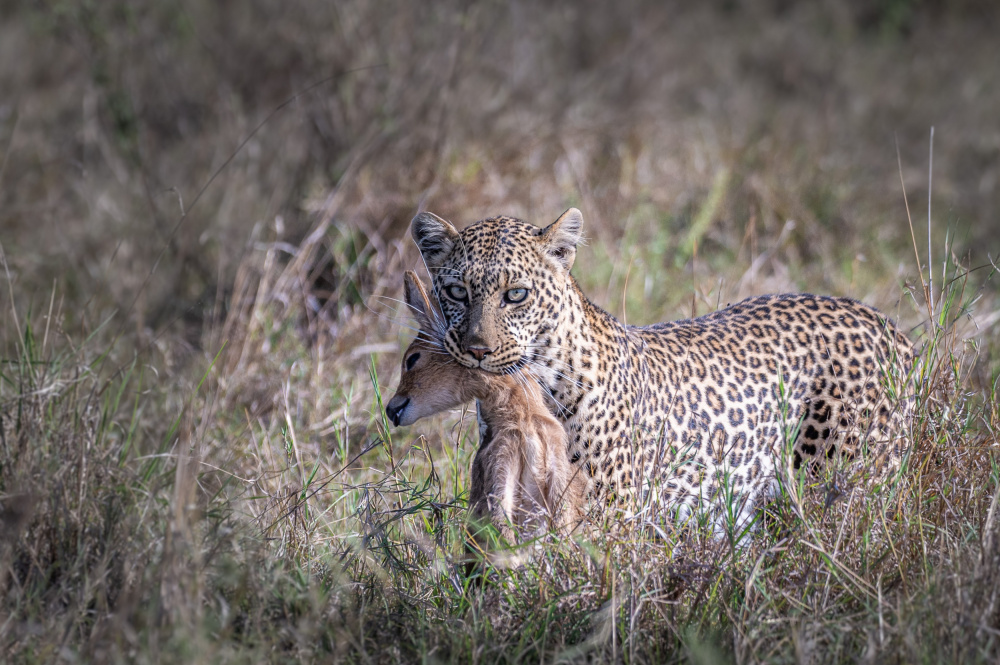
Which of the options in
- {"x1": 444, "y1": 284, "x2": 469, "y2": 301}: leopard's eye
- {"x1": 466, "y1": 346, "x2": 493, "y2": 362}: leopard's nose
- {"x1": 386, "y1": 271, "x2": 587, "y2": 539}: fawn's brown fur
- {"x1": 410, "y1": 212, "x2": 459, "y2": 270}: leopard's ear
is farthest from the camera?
{"x1": 410, "y1": 212, "x2": 459, "y2": 270}: leopard's ear

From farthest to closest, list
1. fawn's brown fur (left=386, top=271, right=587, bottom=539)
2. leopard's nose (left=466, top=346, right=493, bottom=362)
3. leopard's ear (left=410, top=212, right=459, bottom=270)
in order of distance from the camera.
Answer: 1. leopard's ear (left=410, top=212, right=459, bottom=270)
2. leopard's nose (left=466, top=346, right=493, bottom=362)
3. fawn's brown fur (left=386, top=271, right=587, bottom=539)

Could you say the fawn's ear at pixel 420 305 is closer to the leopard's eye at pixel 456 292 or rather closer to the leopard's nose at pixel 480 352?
the leopard's eye at pixel 456 292

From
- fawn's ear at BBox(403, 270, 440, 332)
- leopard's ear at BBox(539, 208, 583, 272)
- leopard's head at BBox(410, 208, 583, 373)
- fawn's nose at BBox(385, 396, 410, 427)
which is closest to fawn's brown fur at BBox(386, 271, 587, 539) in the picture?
fawn's nose at BBox(385, 396, 410, 427)

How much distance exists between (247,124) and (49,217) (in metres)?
1.96

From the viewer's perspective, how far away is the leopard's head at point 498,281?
421 cm

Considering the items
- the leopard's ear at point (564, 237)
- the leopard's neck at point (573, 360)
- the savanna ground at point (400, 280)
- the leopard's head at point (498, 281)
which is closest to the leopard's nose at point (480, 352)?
the leopard's head at point (498, 281)

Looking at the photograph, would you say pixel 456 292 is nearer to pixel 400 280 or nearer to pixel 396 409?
pixel 396 409

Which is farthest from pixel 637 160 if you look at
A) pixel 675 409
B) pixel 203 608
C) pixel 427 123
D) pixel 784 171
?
pixel 203 608

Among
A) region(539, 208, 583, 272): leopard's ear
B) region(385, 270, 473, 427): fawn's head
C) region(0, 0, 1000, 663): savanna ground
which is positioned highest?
region(539, 208, 583, 272): leopard's ear

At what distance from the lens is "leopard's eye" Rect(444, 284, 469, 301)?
14.6 feet

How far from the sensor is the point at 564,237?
4594 millimetres

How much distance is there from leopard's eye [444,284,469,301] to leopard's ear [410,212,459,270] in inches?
7.9

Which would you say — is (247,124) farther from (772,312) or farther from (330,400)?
(772,312)

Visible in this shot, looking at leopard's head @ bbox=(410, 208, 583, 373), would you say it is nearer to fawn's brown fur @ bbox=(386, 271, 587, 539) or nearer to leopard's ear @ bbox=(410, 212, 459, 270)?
leopard's ear @ bbox=(410, 212, 459, 270)
